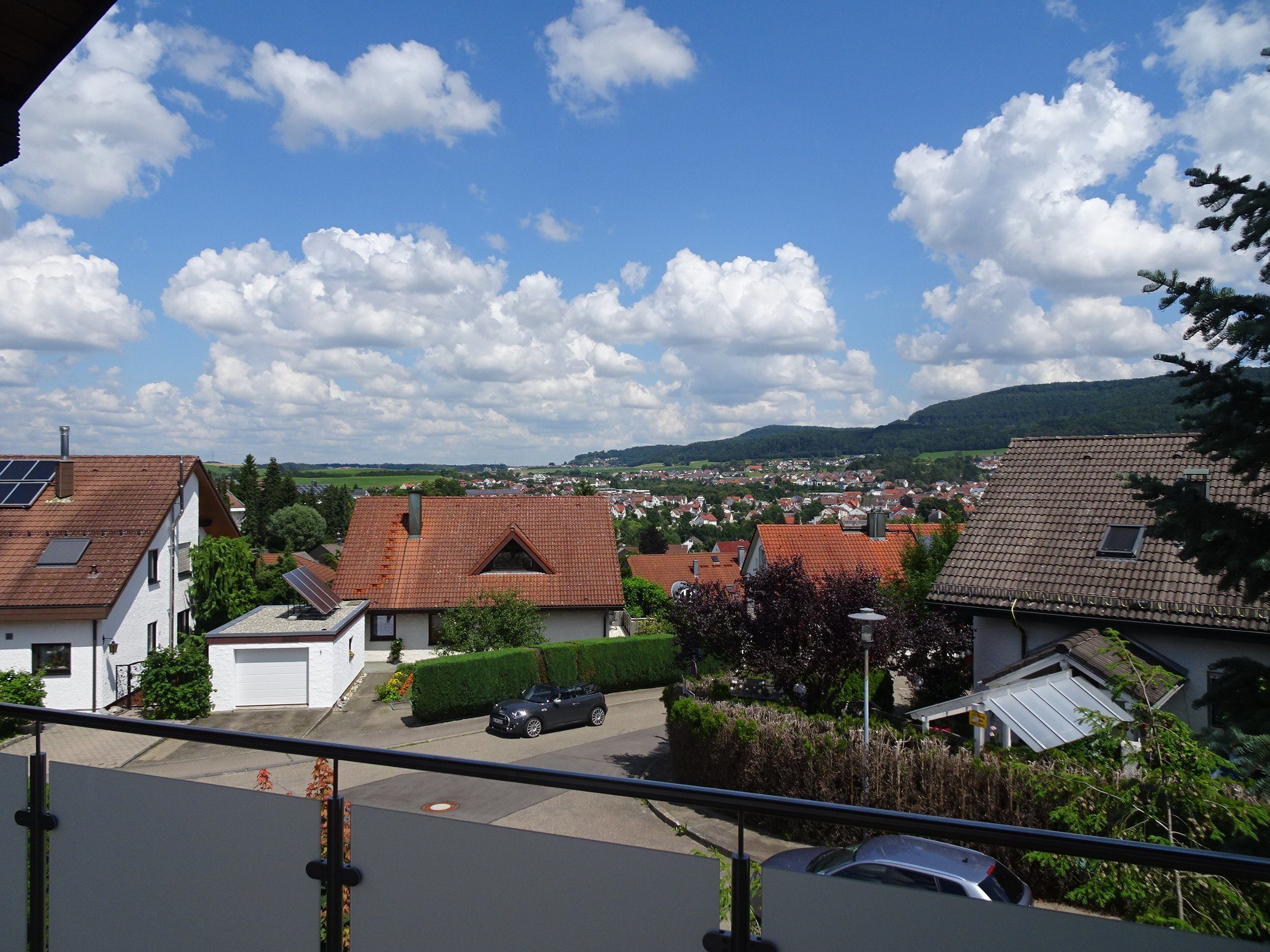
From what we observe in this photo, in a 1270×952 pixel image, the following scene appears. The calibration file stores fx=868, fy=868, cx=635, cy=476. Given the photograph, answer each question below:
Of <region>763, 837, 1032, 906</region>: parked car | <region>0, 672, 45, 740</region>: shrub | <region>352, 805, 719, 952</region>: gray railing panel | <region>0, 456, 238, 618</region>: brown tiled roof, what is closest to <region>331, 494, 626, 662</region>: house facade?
<region>0, 456, 238, 618</region>: brown tiled roof

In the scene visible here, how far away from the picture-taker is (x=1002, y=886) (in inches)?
101

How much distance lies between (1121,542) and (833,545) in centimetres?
2072

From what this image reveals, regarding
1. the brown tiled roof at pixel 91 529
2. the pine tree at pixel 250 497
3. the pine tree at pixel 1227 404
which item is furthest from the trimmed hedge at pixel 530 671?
the pine tree at pixel 250 497

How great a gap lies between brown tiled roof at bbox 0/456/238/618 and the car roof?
2474 cm

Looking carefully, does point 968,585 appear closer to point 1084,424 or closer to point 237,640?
point 237,640

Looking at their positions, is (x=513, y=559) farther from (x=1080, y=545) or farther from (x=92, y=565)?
(x=1080, y=545)

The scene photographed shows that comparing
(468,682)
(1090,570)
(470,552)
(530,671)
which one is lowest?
(530,671)

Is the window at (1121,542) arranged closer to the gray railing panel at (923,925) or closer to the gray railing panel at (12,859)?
the gray railing panel at (923,925)

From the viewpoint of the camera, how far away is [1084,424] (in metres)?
54.2

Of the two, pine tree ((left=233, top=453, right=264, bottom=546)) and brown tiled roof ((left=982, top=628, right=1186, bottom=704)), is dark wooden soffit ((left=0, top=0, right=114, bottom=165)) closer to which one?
brown tiled roof ((left=982, top=628, right=1186, bottom=704))

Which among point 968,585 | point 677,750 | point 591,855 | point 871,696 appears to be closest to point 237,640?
point 677,750

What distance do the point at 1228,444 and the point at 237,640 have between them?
80.1ft

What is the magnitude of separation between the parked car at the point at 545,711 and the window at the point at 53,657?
11.1 m

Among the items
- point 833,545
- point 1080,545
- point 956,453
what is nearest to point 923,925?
point 1080,545
